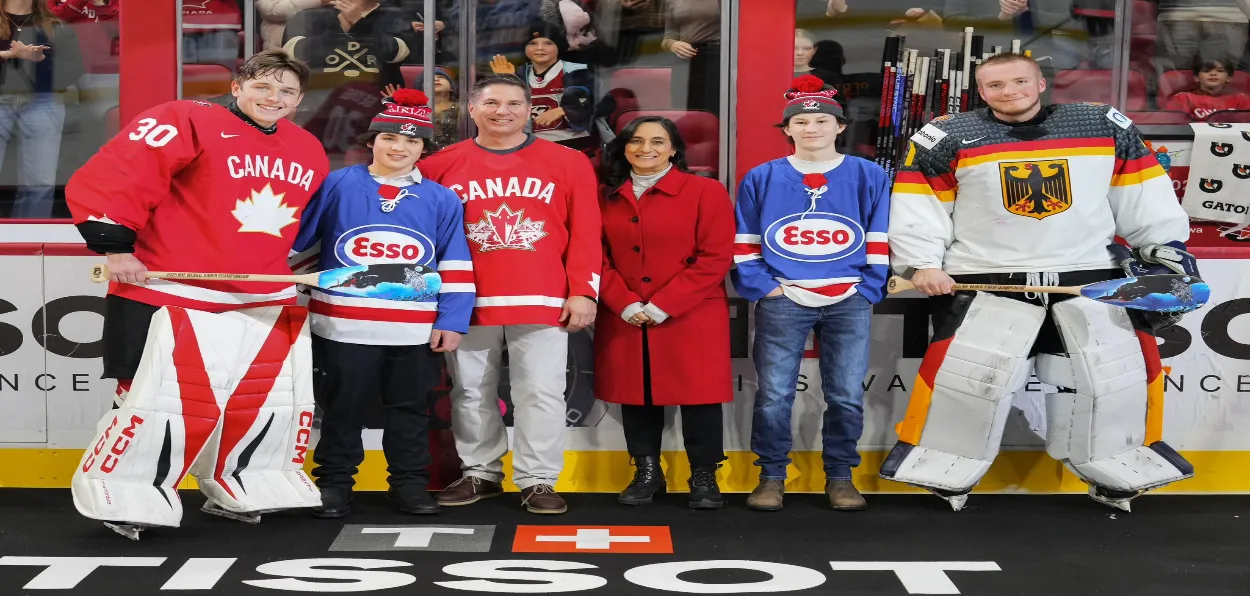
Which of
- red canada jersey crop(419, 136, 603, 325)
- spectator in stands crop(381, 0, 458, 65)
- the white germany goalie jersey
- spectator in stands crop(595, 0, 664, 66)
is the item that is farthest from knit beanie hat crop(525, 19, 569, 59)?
the white germany goalie jersey

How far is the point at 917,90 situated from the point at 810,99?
2.45 ft

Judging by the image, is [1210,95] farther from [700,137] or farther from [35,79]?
[35,79]

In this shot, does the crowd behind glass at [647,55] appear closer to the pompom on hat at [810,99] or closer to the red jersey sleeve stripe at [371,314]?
the pompom on hat at [810,99]

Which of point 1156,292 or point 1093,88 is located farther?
point 1093,88

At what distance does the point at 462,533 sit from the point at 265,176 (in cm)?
118

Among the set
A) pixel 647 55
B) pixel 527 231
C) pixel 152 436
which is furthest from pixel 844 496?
pixel 152 436

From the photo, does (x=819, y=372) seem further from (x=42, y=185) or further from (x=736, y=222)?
(x=42, y=185)

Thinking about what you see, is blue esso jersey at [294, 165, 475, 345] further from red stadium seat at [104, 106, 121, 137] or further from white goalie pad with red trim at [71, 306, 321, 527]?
red stadium seat at [104, 106, 121, 137]

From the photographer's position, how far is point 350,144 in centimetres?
449

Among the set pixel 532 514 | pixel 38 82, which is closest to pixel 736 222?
pixel 532 514

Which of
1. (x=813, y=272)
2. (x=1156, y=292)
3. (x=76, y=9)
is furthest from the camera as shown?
(x=76, y=9)

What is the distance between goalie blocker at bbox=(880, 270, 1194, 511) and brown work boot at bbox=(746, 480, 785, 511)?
1.14 feet

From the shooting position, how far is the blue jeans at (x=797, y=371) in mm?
3941

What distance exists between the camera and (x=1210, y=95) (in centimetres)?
452
